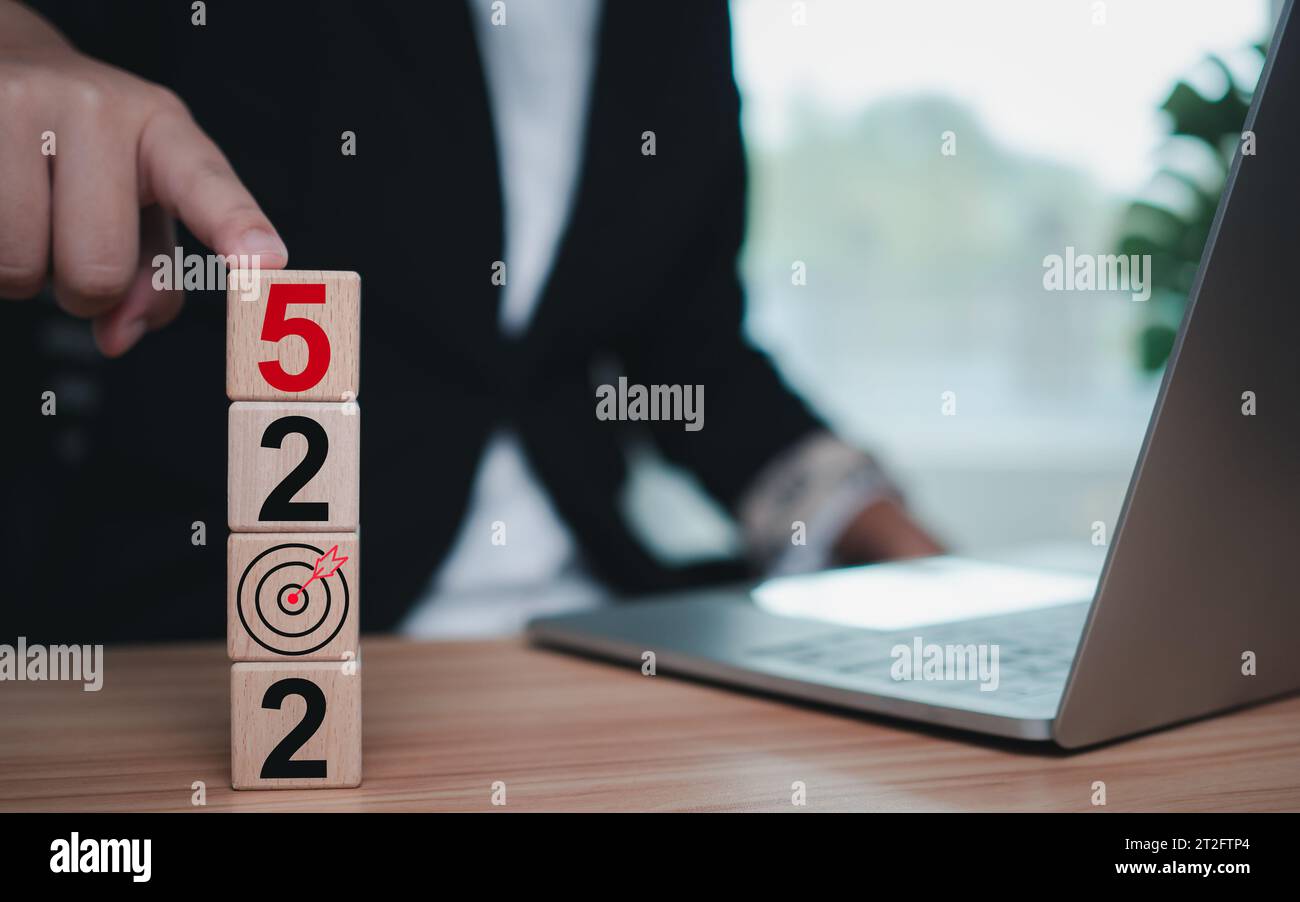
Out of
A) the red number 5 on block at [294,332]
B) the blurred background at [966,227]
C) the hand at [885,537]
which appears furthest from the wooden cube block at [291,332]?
the blurred background at [966,227]

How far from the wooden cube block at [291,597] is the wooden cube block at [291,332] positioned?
71mm

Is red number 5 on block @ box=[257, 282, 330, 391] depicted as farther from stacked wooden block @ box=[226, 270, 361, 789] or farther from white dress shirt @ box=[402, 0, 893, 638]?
white dress shirt @ box=[402, 0, 893, 638]

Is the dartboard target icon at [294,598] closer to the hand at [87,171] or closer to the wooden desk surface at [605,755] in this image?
the wooden desk surface at [605,755]

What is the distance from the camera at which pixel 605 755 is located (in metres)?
0.57

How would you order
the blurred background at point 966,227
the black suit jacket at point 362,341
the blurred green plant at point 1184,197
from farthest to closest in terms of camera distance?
1. the blurred background at point 966,227
2. the blurred green plant at point 1184,197
3. the black suit jacket at point 362,341

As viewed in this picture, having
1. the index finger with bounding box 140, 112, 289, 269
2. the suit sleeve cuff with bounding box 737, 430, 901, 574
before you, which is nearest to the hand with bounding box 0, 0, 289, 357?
the index finger with bounding box 140, 112, 289, 269

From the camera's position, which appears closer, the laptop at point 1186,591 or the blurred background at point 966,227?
the laptop at point 1186,591

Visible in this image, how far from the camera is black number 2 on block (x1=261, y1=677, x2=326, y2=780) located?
1.69 ft

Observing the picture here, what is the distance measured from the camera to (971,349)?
3.59m

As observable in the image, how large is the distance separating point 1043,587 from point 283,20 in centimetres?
93

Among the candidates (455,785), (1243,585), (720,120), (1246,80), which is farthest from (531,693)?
(1246,80)

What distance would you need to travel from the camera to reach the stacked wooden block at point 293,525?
51 cm

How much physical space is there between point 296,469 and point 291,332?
63 mm

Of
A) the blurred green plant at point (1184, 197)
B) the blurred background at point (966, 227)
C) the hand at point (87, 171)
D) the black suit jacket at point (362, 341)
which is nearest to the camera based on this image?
the hand at point (87, 171)
